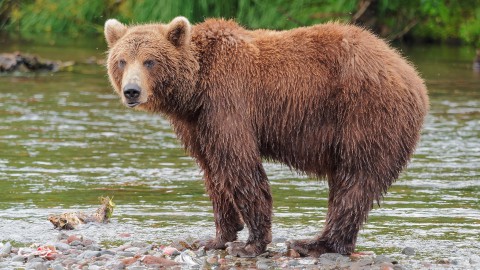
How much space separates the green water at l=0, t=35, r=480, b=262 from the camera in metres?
8.52

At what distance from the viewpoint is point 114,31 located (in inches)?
308

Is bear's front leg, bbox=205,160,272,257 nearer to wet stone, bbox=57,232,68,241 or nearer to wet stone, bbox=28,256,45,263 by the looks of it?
wet stone, bbox=57,232,68,241

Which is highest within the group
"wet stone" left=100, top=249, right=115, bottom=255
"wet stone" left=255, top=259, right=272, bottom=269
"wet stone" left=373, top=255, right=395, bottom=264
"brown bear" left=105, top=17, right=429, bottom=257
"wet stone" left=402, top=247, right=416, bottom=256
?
"brown bear" left=105, top=17, right=429, bottom=257

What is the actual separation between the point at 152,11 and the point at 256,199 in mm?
18652

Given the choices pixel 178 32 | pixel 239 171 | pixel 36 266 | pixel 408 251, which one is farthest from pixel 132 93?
pixel 408 251

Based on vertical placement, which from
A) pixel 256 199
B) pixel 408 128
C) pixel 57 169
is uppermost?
pixel 408 128

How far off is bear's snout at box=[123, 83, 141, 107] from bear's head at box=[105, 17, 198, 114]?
0.02 m

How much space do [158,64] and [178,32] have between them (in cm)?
29

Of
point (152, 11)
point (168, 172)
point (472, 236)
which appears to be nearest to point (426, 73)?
point (152, 11)

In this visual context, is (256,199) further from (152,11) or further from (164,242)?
(152,11)

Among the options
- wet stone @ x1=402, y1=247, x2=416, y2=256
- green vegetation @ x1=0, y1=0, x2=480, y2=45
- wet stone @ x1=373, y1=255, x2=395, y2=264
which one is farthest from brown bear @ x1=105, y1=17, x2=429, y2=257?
green vegetation @ x1=0, y1=0, x2=480, y2=45

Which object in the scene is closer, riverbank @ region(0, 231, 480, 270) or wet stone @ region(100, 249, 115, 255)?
riverbank @ region(0, 231, 480, 270)

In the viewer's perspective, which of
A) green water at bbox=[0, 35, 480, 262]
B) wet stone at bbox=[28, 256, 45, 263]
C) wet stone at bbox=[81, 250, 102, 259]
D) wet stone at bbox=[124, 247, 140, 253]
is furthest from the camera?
green water at bbox=[0, 35, 480, 262]

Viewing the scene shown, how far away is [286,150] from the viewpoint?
7.75 m
